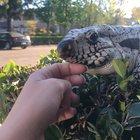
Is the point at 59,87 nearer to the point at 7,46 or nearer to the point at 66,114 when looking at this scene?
the point at 66,114

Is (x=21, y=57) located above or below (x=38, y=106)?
below

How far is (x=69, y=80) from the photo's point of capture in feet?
5.03

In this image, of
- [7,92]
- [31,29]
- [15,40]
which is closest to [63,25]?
[31,29]

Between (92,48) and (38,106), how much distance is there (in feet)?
1.13

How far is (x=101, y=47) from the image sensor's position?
149cm

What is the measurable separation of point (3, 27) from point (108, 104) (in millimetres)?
48375

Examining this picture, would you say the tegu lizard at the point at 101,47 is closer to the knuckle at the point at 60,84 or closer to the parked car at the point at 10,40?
the knuckle at the point at 60,84

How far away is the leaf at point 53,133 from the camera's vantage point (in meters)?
1.42

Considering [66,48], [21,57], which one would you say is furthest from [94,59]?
[21,57]

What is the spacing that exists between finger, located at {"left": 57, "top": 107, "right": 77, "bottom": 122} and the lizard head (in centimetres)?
17

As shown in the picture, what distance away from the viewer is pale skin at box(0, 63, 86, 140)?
47.9 inches

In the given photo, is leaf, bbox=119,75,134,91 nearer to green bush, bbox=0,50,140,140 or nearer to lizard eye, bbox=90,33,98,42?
green bush, bbox=0,50,140,140

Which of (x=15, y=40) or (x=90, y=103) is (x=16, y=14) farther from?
(x=90, y=103)

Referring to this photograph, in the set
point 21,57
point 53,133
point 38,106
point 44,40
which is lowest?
point 44,40
